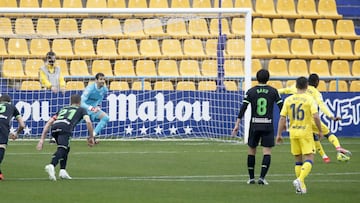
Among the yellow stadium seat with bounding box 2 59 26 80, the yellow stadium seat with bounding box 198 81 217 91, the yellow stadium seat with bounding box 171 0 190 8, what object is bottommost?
the yellow stadium seat with bounding box 198 81 217 91

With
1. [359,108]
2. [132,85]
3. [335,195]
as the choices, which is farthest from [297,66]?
[335,195]

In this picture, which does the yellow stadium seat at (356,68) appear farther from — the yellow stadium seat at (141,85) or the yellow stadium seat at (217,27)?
the yellow stadium seat at (141,85)

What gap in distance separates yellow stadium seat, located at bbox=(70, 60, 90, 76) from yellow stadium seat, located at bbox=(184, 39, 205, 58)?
10.4ft

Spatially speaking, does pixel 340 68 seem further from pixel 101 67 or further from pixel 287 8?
pixel 101 67

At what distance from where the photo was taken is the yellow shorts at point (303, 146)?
14328 millimetres

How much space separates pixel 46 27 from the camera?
28.4 meters

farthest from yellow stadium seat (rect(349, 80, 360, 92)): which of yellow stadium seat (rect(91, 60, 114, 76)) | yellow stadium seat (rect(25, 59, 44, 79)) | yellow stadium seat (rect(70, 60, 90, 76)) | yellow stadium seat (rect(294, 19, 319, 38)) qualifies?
yellow stadium seat (rect(25, 59, 44, 79))

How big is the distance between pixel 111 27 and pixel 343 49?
8254mm

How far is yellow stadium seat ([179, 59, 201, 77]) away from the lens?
28.9 meters

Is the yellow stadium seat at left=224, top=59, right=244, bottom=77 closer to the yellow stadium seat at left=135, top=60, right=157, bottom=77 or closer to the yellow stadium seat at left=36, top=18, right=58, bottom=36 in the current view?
the yellow stadium seat at left=135, top=60, right=157, bottom=77

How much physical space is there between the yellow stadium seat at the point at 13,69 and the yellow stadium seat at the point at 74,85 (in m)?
1.28

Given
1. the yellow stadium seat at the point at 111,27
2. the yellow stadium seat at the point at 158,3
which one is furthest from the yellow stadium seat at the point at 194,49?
the yellow stadium seat at the point at 111,27

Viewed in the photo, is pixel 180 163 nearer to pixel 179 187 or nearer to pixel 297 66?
pixel 179 187

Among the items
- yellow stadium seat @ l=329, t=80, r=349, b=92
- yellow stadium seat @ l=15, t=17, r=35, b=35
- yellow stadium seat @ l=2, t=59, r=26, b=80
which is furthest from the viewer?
yellow stadium seat @ l=329, t=80, r=349, b=92
